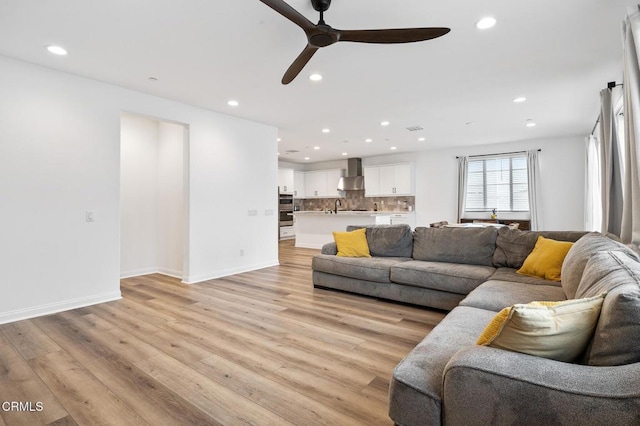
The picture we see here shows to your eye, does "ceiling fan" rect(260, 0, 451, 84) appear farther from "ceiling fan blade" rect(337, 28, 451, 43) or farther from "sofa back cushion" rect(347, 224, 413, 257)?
"sofa back cushion" rect(347, 224, 413, 257)

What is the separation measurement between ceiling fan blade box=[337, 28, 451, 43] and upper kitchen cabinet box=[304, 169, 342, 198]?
324 inches

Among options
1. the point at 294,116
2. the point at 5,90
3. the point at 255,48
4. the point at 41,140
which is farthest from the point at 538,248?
the point at 5,90

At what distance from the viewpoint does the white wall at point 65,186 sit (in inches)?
131

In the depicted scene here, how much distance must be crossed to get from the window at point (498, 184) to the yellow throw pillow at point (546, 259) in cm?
529

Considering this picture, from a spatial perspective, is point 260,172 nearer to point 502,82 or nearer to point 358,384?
point 502,82

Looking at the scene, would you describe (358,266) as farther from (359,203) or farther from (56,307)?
(359,203)

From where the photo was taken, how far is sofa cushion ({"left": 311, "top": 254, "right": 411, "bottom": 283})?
3.89m

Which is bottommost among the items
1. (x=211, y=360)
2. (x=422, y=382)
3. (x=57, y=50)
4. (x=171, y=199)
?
(x=211, y=360)

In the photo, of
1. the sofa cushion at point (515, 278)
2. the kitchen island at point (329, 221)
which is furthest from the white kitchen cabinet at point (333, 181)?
the sofa cushion at point (515, 278)

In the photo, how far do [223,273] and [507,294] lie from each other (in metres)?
4.15

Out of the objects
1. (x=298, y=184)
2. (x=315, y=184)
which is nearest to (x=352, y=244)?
(x=315, y=184)

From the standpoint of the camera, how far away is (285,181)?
10633 millimetres

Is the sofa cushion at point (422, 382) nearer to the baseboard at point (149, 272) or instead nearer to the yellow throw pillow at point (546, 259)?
the yellow throw pillow at point (546, 259)

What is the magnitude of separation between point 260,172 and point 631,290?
538cm
